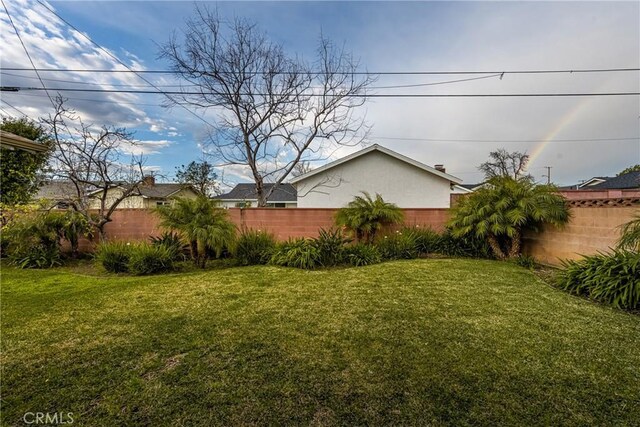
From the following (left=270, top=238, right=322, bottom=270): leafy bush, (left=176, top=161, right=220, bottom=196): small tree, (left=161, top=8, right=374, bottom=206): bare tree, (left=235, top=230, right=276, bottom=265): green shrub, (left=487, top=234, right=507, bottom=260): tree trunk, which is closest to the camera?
(left=270, top=238, right=322, bottom=270): leafy bush

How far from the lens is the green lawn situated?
192cm

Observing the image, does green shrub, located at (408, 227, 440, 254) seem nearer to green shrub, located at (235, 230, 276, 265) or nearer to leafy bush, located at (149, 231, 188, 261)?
green shrub, located at (235, 230, 276, 265)

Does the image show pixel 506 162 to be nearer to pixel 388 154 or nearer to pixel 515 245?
pixel 388 154

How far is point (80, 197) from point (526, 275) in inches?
422

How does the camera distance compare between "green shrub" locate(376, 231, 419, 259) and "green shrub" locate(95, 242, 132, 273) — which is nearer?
"green shrub" locate(95, 242, 132, 273)

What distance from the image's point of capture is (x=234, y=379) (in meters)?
2.27

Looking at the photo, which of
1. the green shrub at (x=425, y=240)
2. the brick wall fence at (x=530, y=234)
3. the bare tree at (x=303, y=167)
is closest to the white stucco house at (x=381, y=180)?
the bare tree at (x=303, y=167)

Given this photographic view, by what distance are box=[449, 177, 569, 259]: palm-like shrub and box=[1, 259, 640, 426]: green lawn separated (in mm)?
2635

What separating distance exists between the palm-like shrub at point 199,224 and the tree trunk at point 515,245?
6955 millimetres

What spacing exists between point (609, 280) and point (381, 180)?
9.10m

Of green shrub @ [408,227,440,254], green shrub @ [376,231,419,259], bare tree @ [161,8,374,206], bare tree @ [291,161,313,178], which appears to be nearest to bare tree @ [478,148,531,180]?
bare tree @ [291,161,313,178]

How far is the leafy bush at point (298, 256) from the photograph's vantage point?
665 cm

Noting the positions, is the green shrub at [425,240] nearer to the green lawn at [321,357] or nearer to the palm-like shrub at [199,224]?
the green lawn at [321,357]

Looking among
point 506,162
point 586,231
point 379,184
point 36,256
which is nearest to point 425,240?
point 586,231
